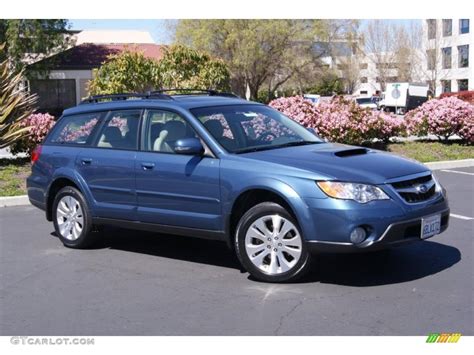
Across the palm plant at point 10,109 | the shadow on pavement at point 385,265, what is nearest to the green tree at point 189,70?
the palm plant at point 10,109

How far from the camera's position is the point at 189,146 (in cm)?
630

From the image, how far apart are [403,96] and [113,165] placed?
46.5m

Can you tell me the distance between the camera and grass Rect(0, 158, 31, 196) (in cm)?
1132

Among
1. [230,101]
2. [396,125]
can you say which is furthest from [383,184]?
[396,125]

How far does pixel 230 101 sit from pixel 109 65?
946 cm

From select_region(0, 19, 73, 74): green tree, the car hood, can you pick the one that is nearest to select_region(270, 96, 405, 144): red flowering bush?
the car hood

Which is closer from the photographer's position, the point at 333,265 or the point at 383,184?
the point at 383,184

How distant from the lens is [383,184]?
5621mm

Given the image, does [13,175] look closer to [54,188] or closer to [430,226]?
[54,188]

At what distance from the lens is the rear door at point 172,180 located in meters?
6.29

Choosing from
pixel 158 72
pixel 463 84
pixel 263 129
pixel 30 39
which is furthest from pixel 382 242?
pixel 463 84

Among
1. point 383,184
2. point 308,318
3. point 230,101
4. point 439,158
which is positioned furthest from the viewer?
point 439,158

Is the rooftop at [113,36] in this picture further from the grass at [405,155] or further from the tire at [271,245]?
the tire at [271,245]

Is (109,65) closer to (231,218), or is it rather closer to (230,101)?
(230,101)
